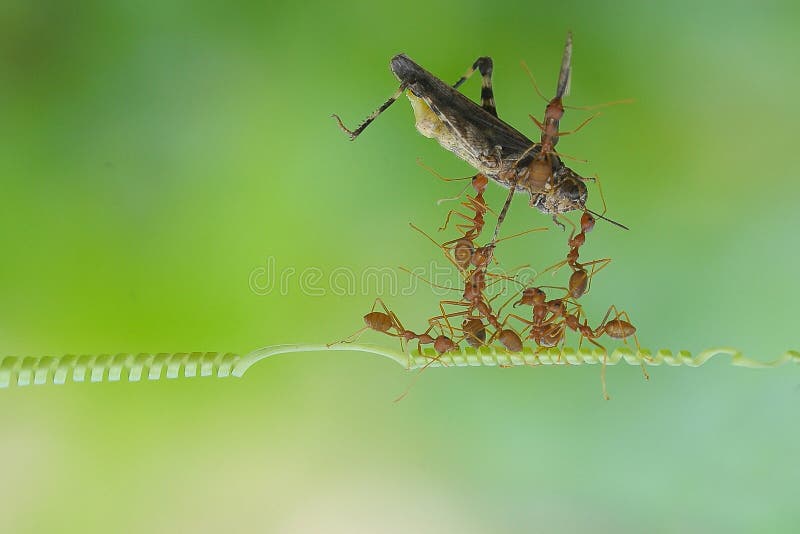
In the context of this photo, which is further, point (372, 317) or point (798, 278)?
point (798, 278)

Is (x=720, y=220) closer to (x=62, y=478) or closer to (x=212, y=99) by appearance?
(x=212, y=99)

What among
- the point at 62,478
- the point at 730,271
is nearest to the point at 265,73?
the point at 62,478

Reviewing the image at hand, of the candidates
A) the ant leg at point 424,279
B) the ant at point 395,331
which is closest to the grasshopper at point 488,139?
the ant leg at point 424,279

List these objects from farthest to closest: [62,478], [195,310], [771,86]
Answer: [771,86] → [195,310] → [62,478]

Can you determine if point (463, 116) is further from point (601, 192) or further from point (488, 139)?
point (601, 192)

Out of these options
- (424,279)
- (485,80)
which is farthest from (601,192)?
(424,279)

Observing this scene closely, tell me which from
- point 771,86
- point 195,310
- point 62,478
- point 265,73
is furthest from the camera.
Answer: point 771,86

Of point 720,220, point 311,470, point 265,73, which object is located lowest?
point 311,470
